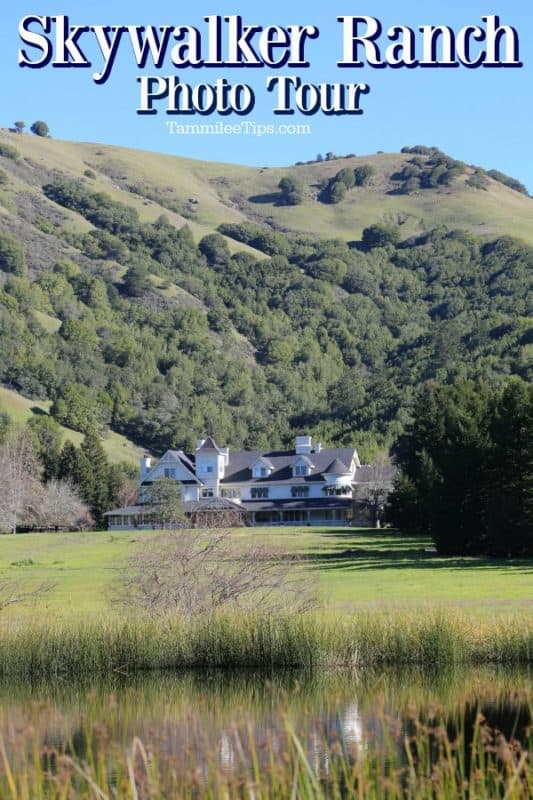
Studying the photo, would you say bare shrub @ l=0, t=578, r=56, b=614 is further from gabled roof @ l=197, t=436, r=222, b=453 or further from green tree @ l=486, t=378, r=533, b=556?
gabled roof @ l=197, t=436, r=222, b=453

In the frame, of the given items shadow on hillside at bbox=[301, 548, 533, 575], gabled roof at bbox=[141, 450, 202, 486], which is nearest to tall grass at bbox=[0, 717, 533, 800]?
shadow on hillside at bbox=[301, 548, 533, 575]

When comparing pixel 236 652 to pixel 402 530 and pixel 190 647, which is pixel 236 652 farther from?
pixel 402 530

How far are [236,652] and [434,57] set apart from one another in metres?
39.8

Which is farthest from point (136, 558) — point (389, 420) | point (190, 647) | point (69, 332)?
point (69, 332)

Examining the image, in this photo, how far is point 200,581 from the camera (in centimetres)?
3019

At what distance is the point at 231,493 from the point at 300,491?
24.4 ft

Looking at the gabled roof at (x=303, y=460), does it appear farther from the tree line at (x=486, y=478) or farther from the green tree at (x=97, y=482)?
the tree line at (x=486, y=478)

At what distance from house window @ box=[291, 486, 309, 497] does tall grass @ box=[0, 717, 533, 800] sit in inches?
4011

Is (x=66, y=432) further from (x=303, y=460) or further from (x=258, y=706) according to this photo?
(x=258, y=706)

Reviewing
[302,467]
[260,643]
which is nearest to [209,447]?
[302,467]

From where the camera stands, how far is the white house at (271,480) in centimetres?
11975

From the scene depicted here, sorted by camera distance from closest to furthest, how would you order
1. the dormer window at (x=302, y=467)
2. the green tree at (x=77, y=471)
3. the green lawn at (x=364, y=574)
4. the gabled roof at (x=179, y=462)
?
1. the green lawn at (x=364, y=574)
2. the green tree at (x=77, y=471)
3. the dormer window at (x=302, y=467)
4. the gabled roof at (x=179, y=462)

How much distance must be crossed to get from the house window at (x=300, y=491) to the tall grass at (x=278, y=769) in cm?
10188

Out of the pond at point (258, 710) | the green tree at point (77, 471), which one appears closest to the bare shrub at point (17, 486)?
the green tree at point (77, 471)
